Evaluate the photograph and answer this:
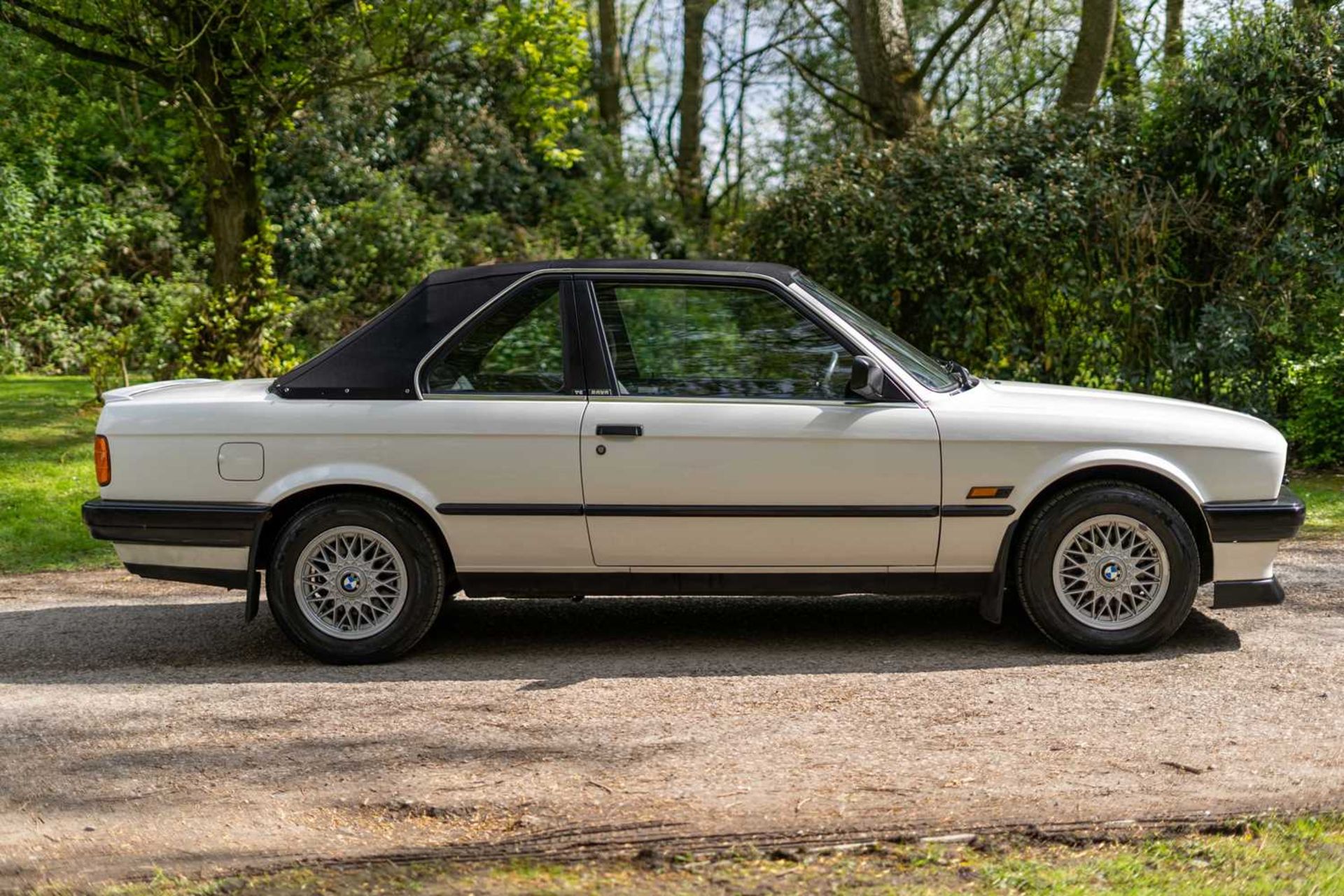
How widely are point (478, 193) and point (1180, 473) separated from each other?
58.8ft

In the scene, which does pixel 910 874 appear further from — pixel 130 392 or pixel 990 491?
pixel 130 392

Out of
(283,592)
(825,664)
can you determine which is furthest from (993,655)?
(283,592)

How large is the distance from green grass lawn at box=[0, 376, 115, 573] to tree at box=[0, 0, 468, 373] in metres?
1.78

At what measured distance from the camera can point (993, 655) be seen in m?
6.31

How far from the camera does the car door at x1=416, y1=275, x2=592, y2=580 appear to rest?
6.17 m

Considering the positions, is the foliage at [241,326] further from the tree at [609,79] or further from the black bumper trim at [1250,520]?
the tree at [609,79]

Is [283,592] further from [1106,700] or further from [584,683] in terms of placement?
[1106,700]

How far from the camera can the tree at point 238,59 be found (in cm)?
1231

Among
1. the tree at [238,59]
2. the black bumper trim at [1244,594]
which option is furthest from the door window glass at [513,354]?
the tree at [238,59]

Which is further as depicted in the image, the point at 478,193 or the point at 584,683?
the point at 478,193

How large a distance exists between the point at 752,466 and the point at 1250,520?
85.3 inches

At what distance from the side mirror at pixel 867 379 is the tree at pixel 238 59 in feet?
26.3

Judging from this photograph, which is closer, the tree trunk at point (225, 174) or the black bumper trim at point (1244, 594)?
the black bumper trim at point (1244, 594)

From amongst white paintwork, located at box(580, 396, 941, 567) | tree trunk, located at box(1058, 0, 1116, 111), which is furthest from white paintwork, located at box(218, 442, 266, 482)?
tree trunk, located at box(1058, 0, 1116, 111)
